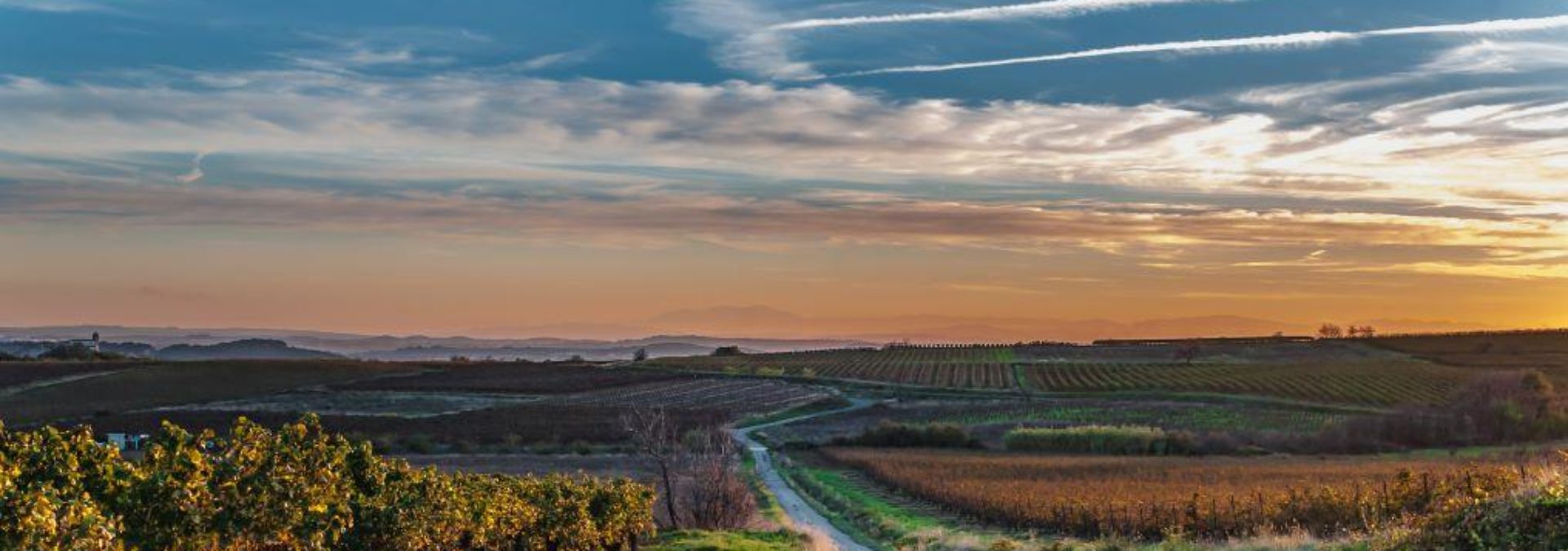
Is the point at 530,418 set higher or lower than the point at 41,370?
lower

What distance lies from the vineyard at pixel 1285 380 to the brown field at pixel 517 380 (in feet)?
164

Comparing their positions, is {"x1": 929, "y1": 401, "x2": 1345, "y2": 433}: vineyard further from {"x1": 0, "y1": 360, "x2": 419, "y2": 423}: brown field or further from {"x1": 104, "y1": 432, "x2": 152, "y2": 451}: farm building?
{"x1": 0, "y1": 360, "x2": 419, "y2": 423}: brown field

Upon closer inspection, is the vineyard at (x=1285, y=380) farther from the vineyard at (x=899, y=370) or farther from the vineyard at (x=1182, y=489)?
the vineyard at (x=1182, y=489)

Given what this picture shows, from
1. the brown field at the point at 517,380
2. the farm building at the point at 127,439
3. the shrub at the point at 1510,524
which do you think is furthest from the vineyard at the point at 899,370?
the shrub at the point at 1510,524

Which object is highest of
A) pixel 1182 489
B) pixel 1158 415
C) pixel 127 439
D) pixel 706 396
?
pixel 1158 415

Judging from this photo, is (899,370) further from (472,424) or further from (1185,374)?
(472,424)

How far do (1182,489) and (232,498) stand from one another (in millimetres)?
40130

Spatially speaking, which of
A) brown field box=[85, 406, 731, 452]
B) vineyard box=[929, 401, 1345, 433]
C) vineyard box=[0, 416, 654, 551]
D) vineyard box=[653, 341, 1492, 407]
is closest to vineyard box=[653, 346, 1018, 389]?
vineyard box=[653, 341, 1492, 407]

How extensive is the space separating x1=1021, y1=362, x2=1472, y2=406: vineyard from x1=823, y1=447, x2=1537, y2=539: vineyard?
186 feet

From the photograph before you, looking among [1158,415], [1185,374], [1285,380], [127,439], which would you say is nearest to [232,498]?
[127,439]

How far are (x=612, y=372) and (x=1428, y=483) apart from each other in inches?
5791

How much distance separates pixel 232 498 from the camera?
16.4 meters

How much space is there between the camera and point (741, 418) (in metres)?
109

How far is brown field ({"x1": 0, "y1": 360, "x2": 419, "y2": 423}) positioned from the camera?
385 ft
